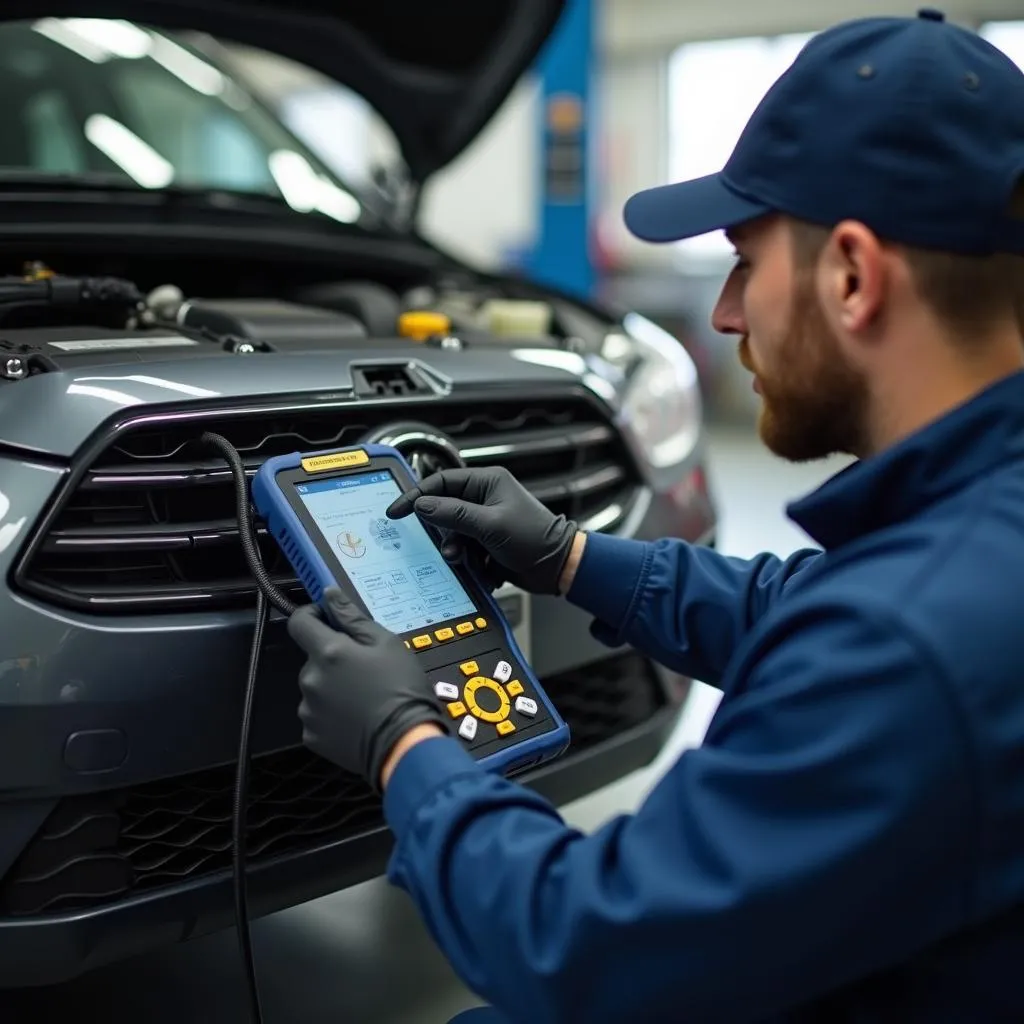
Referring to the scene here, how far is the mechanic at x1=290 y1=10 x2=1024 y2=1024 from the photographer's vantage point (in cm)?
69

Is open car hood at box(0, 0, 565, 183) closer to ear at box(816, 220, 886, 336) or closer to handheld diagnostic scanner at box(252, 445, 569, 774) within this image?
handheld diagnostic scanner at box(252, 445, 569, 774)

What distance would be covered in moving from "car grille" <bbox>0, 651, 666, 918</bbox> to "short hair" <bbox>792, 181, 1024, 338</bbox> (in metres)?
0.78

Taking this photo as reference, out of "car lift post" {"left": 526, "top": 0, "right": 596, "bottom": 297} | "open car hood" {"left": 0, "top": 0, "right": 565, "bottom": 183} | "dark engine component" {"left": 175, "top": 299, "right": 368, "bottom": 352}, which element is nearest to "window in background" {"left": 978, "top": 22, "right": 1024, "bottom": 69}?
"car lift post" {"left": 526, "top": 0, "right": 596, "bottom": 297}

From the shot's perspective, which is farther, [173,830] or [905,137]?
[173,830]

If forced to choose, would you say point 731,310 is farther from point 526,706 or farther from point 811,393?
point 526,706

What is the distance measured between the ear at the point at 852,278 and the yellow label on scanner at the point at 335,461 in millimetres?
525

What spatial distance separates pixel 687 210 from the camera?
1.03 metres

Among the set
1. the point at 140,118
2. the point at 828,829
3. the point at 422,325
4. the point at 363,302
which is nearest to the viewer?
the point at 828,829

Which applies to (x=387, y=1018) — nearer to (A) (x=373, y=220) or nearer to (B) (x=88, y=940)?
(B) (x=88, y=940)

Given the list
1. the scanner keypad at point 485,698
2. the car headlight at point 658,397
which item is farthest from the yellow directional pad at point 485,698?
the car headlight at point 658,397

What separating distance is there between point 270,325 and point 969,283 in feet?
3.16

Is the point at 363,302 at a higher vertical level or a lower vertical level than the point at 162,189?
lower

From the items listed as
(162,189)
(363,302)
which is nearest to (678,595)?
(363,302)

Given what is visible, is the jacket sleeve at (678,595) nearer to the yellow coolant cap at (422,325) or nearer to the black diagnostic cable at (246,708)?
→ the black diagnostic cable at (246,708)
